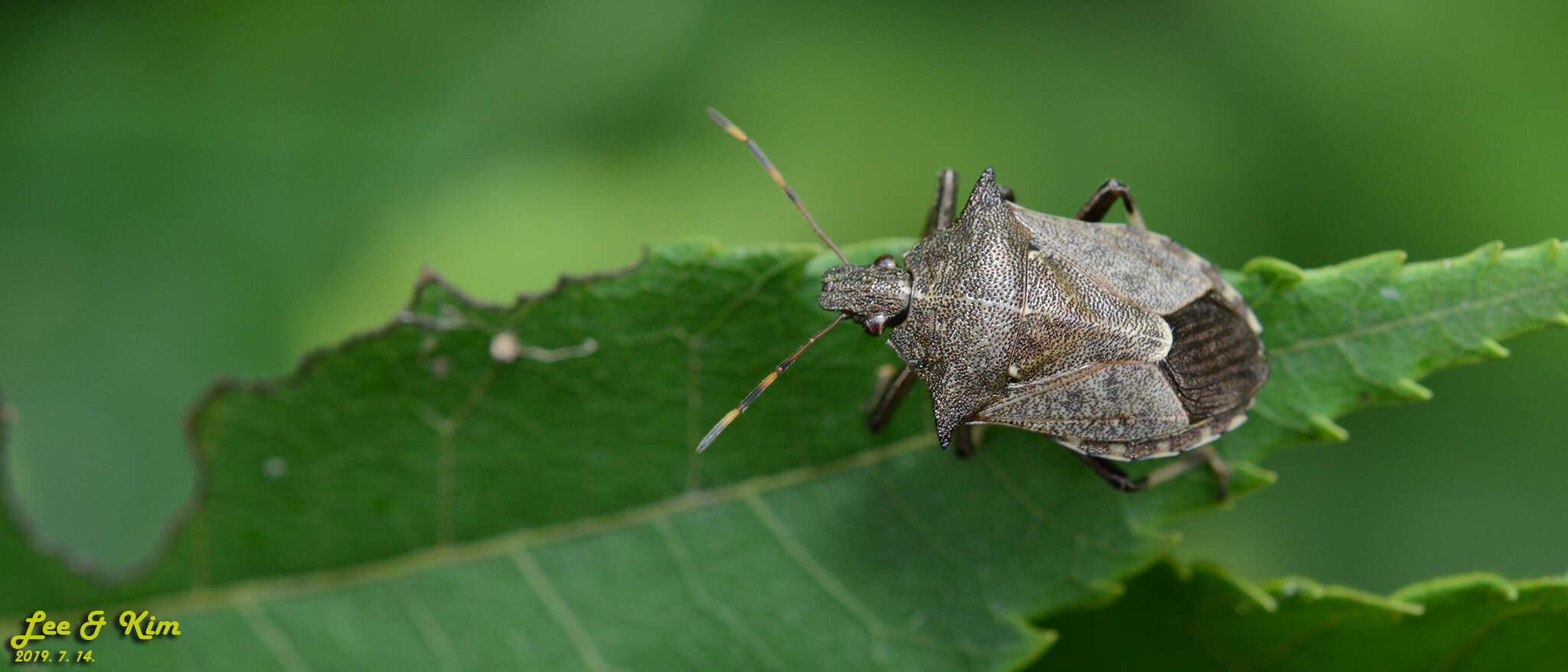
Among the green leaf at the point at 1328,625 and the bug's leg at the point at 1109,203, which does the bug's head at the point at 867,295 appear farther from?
the green leaf at the point at 1328,625

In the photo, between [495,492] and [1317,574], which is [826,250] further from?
[1317,574]

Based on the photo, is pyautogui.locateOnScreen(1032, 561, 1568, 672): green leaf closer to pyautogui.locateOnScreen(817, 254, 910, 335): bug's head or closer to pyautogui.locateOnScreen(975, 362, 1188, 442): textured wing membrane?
pyautogui.locateOnScreen(975, 362, 1188, 442): textured wing membrane

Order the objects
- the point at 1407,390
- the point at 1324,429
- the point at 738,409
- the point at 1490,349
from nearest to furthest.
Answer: the point at 1490,349 → the point at 1407,390 → the point at 1324,429 → the point at 738,409

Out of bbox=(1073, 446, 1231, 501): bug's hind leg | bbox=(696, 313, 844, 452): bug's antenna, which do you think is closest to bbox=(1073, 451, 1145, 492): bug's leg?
bbox=(1073, 446, 1231, 501): bug's hind leg

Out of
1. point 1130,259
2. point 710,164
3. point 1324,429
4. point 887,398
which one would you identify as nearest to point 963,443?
point 887,398

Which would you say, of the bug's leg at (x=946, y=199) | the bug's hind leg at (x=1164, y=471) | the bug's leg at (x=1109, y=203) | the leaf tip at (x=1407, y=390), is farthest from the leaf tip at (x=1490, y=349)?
the bug's leg at (x=946, y=199)

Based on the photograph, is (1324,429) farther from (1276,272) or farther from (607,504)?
(607,504)
